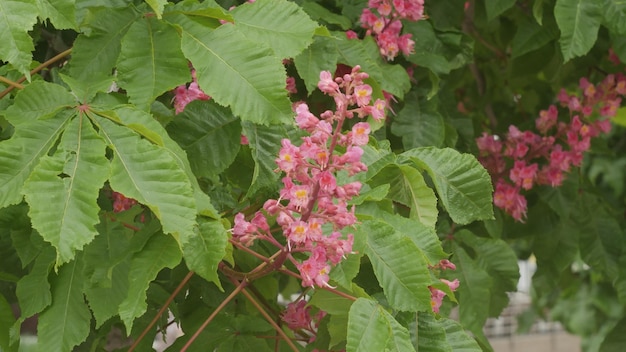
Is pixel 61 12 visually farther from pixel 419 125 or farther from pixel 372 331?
pixel 419 125

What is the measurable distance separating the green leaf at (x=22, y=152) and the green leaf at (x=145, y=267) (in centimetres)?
18

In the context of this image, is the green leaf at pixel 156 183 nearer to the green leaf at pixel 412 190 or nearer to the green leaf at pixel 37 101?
the green leaf at pixel 37 101

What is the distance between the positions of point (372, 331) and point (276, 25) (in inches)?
17.5

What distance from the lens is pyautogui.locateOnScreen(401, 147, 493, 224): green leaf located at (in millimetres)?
1483

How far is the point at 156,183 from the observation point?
45.3 inches

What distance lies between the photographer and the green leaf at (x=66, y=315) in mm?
1316

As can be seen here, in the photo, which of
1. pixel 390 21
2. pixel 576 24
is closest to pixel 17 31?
pixel 390 21

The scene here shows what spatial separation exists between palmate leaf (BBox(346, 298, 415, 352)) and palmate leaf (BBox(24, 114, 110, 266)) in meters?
0.34

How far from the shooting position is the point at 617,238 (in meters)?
2.47

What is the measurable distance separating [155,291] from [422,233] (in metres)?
0.51

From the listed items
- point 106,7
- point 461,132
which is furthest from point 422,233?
point 461,132

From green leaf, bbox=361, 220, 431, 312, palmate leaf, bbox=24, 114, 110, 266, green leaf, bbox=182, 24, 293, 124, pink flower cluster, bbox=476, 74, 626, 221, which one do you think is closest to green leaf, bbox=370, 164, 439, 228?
green leaf, bbox=361, 220, 431, 312

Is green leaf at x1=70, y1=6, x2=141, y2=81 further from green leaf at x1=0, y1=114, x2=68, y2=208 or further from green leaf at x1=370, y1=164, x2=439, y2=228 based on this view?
green leaf at x1=370, y1=164, x2=439, y2=228

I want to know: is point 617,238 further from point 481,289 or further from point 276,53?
point 276,53
